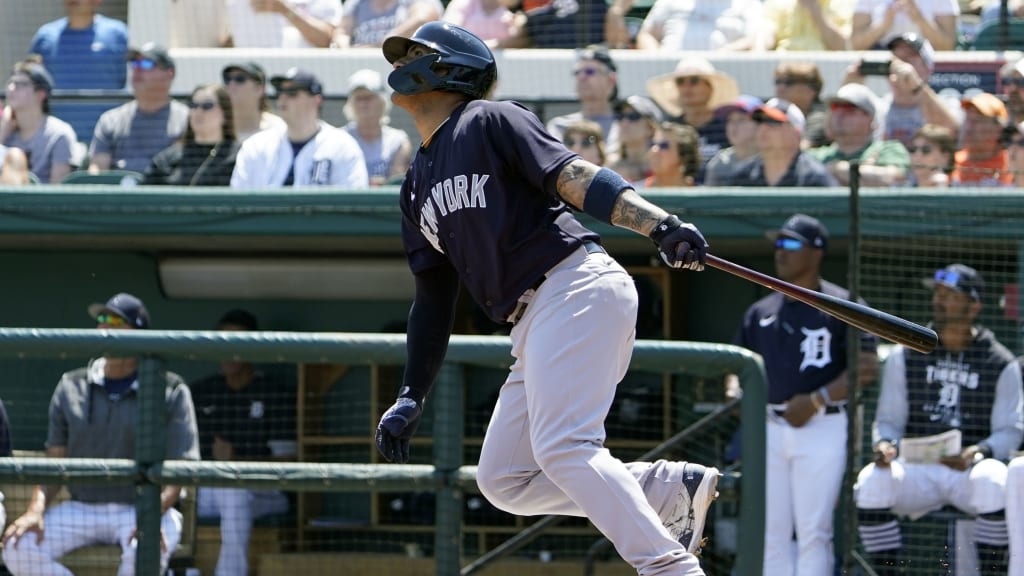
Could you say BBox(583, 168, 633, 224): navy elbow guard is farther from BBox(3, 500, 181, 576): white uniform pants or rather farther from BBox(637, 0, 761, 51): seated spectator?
BBox(637, 0, 761, 51): seated spectator

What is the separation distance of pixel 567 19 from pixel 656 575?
5.93m

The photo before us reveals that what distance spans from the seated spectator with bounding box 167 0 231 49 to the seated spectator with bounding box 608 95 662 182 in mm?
3125

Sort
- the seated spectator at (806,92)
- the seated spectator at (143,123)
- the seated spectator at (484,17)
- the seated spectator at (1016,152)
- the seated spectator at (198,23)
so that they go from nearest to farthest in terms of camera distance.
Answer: the seated spectator at (1016,152)
the seated spectator at (806,92)
the seated spectator at (143,123)
the seated spectator at (484,17)
the seated spectator at (198,23)

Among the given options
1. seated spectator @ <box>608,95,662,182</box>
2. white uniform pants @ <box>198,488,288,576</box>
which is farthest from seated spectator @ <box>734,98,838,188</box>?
white uniform pants @ <box>198,488,288,576</box>

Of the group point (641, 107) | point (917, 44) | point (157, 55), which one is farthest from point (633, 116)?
point (157, 55)

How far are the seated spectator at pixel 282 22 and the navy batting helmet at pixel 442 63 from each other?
19.0ft

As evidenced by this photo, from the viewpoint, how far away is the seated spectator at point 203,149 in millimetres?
7902

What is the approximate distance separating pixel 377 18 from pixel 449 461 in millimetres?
4380

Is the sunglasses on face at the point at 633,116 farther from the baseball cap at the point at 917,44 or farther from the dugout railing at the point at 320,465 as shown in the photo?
the dugout railing at the point at 320,465

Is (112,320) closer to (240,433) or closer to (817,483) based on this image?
(240,433)

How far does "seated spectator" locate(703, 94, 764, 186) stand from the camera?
24.9ft

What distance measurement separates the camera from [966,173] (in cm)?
741

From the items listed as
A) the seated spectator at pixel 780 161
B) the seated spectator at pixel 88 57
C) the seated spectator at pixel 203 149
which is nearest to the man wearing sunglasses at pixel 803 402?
the seated spectator at pixel 780 161

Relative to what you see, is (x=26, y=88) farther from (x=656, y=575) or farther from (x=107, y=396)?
(x=656, y=575)
